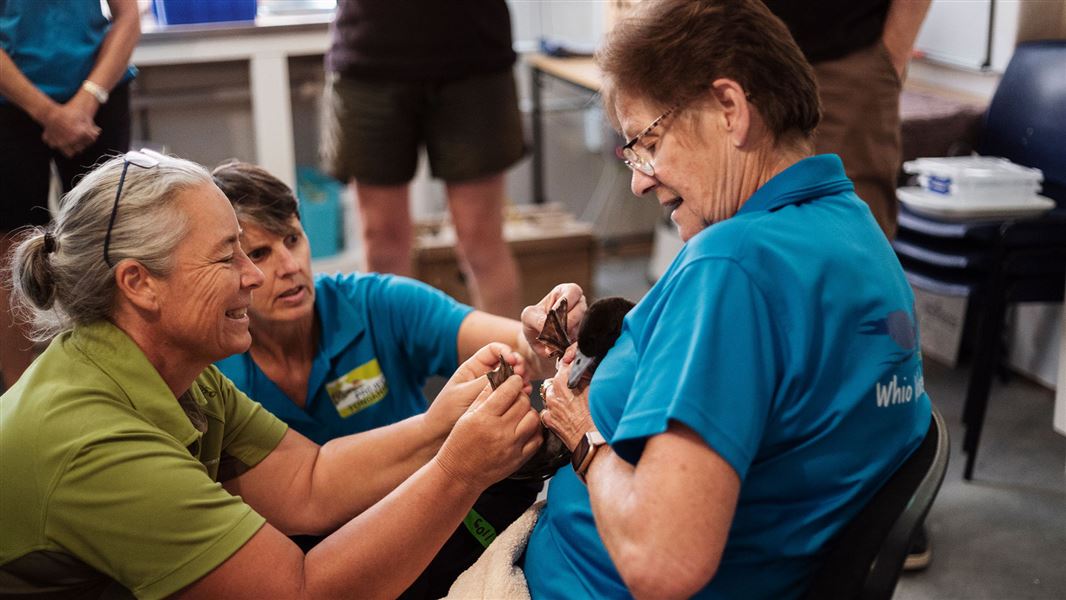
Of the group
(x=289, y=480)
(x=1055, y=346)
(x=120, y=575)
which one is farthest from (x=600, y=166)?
(x=120, y=575)

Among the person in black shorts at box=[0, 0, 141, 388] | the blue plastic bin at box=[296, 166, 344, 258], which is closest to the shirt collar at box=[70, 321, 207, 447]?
the person in black shorts at box=[0, 0, 141, 388]

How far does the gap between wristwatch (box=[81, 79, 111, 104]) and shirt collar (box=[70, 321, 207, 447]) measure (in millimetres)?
1443

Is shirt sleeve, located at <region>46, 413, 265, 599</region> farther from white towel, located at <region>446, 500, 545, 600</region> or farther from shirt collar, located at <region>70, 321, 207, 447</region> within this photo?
white towel, located at <region>446, 500, 545, 600</region>

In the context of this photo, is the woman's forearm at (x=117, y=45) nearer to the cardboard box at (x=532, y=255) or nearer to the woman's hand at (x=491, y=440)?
the cardboard box at (x=532, y=255)

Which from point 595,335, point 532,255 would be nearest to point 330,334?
point 595,335

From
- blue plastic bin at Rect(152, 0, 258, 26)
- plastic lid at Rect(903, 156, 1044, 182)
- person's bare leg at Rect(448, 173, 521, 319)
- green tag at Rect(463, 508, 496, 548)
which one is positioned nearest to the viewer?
green tag at Rect(463, 508, 496, 548)

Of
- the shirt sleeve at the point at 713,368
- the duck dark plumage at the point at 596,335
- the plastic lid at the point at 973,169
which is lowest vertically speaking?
the plastic lid at the point at 973,169

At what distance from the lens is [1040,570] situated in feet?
8.38

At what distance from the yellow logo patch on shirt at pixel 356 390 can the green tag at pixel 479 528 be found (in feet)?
1.53

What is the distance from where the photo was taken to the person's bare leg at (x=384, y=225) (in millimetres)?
3139

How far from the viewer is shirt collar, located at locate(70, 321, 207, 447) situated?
4.40ft

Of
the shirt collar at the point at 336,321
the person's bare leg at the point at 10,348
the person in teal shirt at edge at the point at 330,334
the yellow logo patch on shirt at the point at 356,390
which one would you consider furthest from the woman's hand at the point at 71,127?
the yellow logo patch on shirt at the point at 356,390

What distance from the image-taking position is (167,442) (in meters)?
1.30

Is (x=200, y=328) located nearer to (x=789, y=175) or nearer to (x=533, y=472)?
(x=533, y=472)
